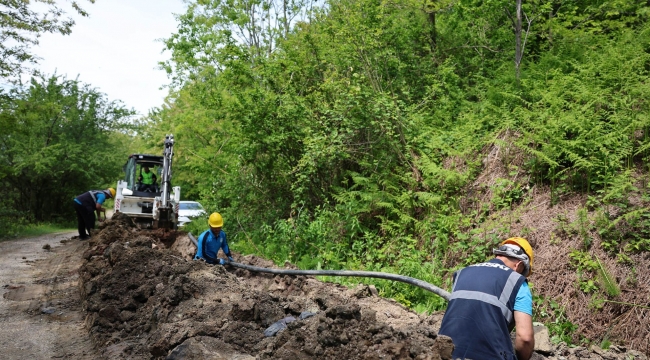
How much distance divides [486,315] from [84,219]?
1826 centimetres

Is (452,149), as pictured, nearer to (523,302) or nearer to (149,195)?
(523,302)

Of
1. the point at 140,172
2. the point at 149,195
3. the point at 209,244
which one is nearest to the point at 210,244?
the point at 209,244

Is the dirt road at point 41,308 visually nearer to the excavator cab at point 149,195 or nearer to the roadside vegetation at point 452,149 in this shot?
the excavator cab at point 149,195

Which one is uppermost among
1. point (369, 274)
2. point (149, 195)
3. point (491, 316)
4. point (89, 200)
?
point (491, 316)

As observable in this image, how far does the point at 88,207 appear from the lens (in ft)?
61.2

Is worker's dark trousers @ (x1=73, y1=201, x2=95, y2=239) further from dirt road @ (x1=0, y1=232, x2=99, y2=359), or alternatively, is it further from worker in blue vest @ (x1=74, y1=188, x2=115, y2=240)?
dirt road @ (x1=0, y1=232, x2=99, y2=359)

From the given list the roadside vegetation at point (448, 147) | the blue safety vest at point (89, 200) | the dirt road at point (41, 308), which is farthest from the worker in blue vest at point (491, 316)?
the blue safety vest at point (89, 200)

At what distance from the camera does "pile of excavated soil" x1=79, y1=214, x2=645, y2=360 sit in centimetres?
381

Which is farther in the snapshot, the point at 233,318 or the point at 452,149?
the point at 452,149

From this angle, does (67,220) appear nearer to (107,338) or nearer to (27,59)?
(27,59)

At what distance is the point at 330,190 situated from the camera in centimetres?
1416

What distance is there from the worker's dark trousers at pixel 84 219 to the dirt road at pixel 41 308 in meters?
3.31

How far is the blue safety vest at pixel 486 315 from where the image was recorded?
3494 millimetres

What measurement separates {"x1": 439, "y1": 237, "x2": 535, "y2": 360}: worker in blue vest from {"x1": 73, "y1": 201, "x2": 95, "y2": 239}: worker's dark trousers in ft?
57.3
